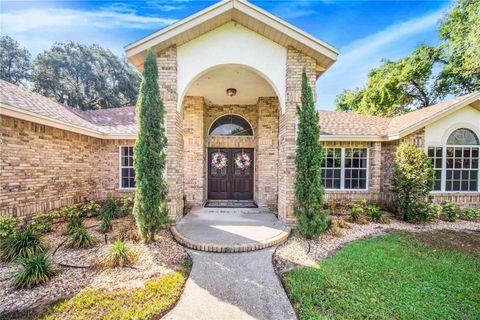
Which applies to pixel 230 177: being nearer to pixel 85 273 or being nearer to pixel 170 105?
pixel 170 105

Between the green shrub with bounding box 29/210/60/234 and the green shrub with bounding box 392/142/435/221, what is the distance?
1104cm

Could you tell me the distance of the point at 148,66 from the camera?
4789mm

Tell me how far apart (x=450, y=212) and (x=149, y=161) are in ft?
33.9

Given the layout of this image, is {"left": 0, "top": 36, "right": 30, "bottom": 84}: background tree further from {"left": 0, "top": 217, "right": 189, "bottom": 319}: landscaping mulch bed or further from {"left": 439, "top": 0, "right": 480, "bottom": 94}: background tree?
{"left": 439, "top": 0, "right": 480, "bottom": 94}: background tree

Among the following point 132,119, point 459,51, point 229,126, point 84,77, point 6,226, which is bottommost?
point 6,226

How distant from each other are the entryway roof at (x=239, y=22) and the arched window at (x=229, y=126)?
3.85 metres

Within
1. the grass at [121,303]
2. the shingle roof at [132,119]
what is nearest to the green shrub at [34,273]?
the grass at [121,303]

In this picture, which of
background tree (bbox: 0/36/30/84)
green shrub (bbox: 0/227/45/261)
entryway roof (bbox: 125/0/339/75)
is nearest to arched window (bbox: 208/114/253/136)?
entryway roof (bbox: 125/0/339/75)

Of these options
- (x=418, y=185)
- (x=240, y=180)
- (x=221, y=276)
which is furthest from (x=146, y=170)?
(x=418, y=185)

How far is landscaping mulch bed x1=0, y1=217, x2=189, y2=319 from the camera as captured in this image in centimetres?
286

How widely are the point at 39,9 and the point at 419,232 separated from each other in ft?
44.1

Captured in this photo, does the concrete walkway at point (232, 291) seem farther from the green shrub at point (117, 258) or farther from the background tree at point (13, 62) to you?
the background tree at point (13, 62)

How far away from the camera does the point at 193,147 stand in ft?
26.8

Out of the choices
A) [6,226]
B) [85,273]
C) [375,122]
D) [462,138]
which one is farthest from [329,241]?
[6,226]
